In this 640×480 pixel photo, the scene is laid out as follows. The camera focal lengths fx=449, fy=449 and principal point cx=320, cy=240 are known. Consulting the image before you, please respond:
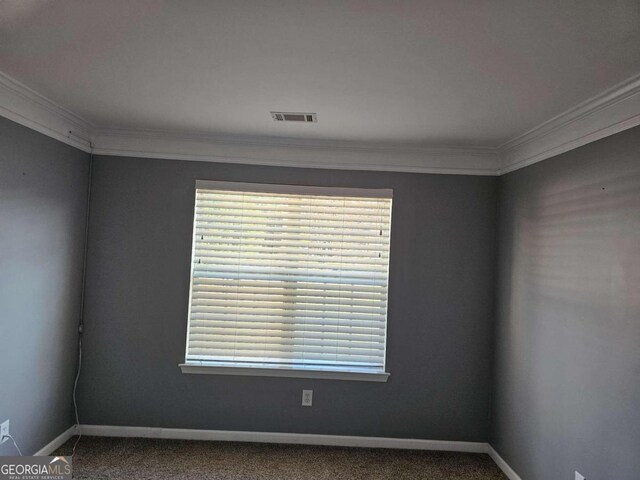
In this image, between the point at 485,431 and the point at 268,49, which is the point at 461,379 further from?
the point at 268,49

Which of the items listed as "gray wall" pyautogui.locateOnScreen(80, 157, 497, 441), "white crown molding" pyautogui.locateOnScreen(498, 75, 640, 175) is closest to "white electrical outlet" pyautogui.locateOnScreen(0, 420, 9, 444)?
"gray wall" pyautogui.locateOnScreen(80, 157, 497, 441)

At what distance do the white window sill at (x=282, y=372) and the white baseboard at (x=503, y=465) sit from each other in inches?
37.5

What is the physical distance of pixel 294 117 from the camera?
Result: 2885 millimetres

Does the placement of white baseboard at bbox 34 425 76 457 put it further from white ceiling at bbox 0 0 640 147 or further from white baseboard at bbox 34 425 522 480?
white ceiling at bbox 0 0 640 147

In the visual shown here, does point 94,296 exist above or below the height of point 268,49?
below

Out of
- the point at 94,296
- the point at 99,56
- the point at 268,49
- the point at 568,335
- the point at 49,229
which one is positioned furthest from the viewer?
the point at 94,296

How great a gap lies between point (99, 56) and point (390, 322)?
262cm

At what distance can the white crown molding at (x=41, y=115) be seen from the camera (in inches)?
99.1

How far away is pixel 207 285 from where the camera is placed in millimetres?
3549

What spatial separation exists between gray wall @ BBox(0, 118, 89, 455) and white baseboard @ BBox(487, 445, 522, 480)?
3.18 meters

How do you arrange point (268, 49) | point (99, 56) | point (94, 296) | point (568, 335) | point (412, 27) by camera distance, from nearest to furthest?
point (412, 27)
point (268, 49)
point (99, 56)
point (568, 335)
point (94, 296)

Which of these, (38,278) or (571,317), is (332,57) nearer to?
(571,317)

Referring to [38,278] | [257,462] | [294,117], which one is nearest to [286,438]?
[257,462]

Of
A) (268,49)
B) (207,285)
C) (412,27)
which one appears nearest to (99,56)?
(268,49)
